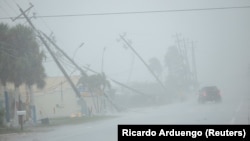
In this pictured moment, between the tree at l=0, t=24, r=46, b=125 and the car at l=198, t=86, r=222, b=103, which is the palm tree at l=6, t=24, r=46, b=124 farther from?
the car at l=198, t=86, r=222, b=103

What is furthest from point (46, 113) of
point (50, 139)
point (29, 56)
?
point (50, 139)

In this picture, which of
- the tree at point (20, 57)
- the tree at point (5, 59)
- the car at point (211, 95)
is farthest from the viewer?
the car at point (211, 95)

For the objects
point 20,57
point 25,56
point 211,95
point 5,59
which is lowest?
point 211,95

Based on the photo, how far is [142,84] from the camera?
2997 inches

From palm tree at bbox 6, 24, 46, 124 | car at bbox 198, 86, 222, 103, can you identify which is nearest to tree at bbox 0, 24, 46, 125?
palm tree at bbox 6, 24, 46, 124

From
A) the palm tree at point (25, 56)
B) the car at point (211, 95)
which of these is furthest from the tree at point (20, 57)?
the car at point (211, 95)

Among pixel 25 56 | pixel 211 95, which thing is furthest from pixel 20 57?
pixel 211 95

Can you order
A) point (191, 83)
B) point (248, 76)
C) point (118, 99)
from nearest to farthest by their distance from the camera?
point (118, 99) < point (191, 83) < point (248, 76)

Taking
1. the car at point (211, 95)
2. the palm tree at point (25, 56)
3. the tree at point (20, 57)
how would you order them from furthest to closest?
the car at point (211, 95), the palm tree at point (25, 56), the tree at point (20, 57)

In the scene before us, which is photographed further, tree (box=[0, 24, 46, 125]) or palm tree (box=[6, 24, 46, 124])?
palm tree (box=[6, 24, 46, 124])

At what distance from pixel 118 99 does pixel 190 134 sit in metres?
50.4

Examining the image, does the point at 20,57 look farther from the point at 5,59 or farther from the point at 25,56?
the point at 5,59

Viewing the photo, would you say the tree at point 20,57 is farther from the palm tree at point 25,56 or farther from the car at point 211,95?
the car at point 211,95

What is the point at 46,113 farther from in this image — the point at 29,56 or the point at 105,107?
the point at 29,56
